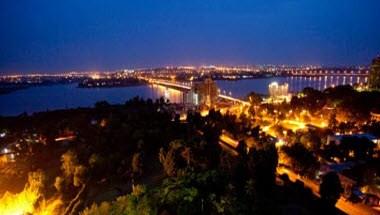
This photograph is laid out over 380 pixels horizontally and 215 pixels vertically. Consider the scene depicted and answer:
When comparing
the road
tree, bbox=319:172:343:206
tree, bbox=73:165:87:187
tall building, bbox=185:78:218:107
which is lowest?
tall building, bbox=185:78:218:107

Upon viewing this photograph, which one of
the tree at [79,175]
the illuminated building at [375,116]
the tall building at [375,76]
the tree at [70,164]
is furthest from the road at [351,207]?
the tall building at [375,76]

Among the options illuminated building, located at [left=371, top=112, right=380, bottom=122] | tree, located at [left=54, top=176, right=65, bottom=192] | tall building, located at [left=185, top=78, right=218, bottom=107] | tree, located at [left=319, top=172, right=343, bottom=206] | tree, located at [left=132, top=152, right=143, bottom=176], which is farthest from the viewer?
tall building, located at [left=185, top=78, right=218, bottom=107]

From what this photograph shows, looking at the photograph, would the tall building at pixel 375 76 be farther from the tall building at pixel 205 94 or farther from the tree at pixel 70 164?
the tree at pixel 70 164

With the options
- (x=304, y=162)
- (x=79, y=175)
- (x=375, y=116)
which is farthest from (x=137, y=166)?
(x=375, y=116)

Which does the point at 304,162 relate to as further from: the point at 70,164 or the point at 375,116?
the point at 375,116

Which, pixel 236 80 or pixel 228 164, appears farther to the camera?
pixel 236 80

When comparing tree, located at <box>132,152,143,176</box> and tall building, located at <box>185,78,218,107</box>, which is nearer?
tree, located at <box>132,152,143,176</box>

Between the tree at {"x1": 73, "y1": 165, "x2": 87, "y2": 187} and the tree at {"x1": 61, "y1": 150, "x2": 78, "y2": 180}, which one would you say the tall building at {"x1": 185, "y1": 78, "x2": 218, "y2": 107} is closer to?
the tree at {"x1": 61, "y1": 150, "x2": 78, "y2": 180}

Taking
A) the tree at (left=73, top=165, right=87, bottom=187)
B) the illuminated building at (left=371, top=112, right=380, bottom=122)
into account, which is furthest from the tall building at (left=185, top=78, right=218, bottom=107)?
the tree at (left=73, top=165, right=87, bottom=187)

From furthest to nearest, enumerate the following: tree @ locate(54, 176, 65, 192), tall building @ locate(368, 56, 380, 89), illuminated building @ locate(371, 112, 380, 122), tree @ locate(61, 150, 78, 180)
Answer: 1. tall building @ locate(368, 56, 380, 89)
2. illuminated building @ locate(371, 112, 380, 122)
3. tree @ locate(61, 150, 78, 180)
4. tree @ locate(54, 176, 65, 192)

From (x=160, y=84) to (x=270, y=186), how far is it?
46.1 metres

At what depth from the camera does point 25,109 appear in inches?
1216

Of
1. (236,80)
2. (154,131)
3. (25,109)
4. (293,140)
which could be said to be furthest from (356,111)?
(236,80)

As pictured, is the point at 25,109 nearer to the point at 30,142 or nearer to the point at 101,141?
the point at 30,142
